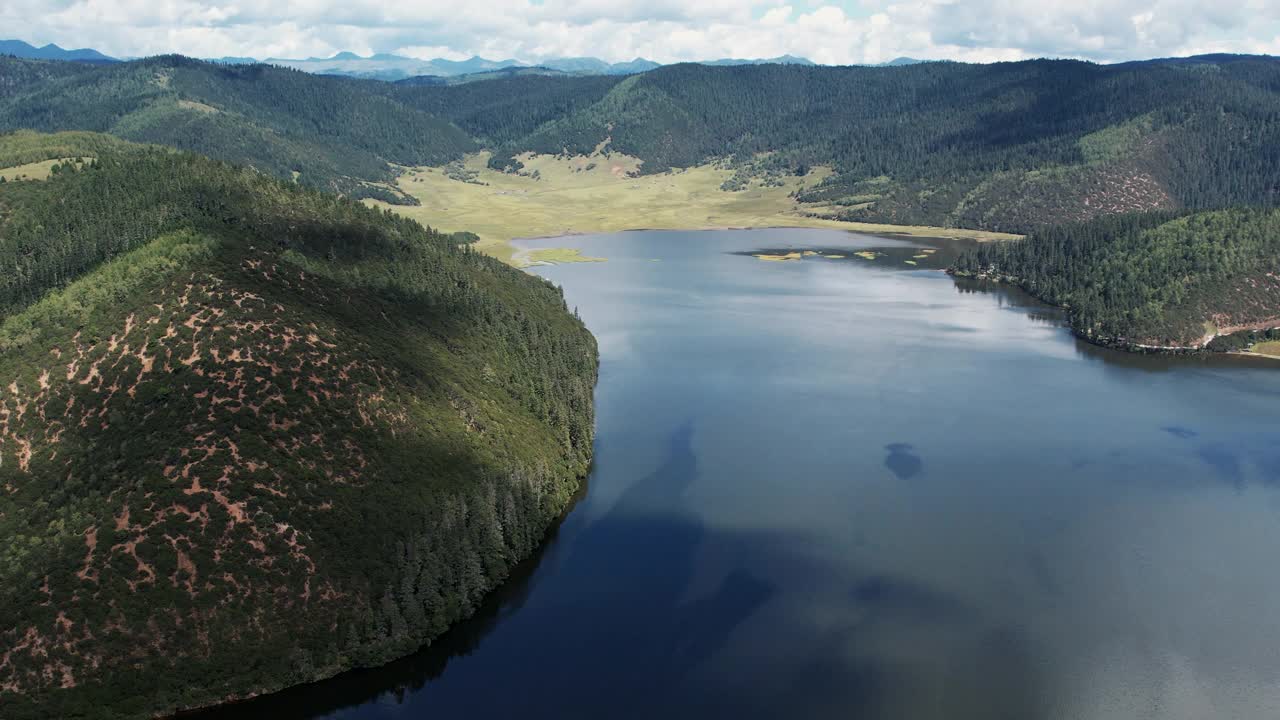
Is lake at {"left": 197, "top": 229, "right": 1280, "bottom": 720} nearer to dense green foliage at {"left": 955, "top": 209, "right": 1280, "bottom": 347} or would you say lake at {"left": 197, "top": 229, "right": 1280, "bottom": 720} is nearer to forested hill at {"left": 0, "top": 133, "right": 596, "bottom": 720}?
forested hill at {"left": 0, "top": 133, "right": 596, "bottom": 720}

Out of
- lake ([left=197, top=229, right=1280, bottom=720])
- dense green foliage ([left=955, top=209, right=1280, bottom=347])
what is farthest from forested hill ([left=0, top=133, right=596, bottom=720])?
dense green foliage ([left=955, top=209, right=1280, bottom=347])

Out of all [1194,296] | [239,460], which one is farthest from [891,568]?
[1194,296]

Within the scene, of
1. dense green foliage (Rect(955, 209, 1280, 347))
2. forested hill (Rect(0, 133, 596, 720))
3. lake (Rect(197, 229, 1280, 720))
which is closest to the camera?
lake (Rect(197, 229, 1280, 720))

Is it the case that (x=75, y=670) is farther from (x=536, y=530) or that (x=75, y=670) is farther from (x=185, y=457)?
(x=536, y=530)

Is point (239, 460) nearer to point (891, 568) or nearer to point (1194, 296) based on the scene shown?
point (891, 568)

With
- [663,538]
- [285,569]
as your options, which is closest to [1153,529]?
[663,538]

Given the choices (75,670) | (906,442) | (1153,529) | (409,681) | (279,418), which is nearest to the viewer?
(75,670)

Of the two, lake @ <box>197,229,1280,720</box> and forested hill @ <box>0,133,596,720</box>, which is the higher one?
forested hill @ <box>0,133,596,720</box>
